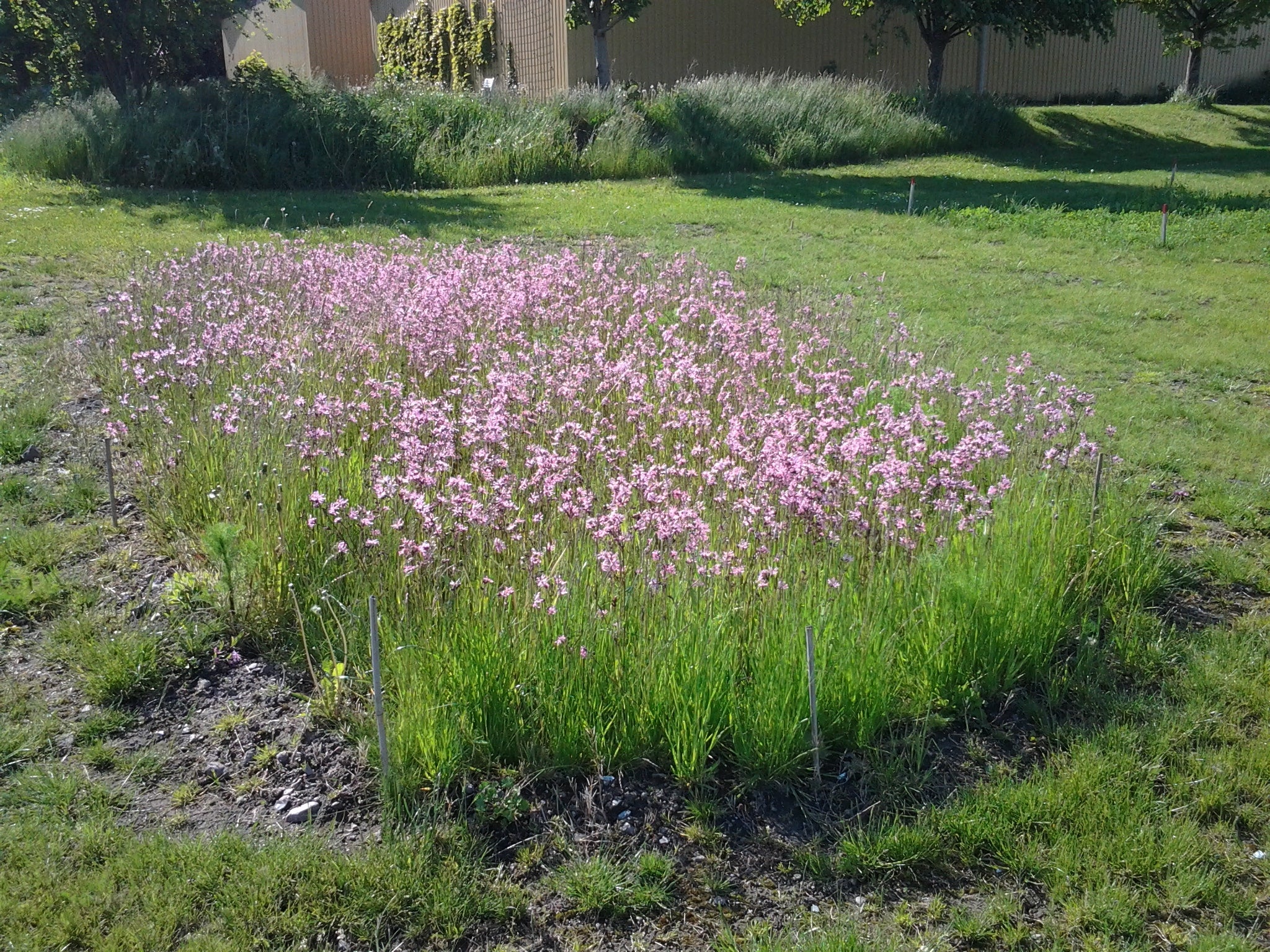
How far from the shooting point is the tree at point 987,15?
22.8m

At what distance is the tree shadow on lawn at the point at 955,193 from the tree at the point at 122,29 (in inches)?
331

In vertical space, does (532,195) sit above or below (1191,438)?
above

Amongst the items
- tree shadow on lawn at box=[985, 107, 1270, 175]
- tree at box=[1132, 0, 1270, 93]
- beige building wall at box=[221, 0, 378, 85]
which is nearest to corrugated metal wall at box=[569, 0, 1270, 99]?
tree shadow on lawn at box=[985, 107, 1270, 175]

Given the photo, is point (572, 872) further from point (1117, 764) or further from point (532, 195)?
point (532, 195)

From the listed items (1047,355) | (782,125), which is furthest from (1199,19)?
(1047,355)

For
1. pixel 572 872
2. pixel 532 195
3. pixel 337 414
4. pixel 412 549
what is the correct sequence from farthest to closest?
pixel 532 195
pixel 337 414
pixel 412 549
pixel 572 872

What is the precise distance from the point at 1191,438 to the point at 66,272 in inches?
379

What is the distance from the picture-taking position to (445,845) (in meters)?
3.29

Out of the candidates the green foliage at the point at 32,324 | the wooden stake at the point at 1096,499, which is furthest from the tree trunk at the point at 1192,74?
the green foliage at the point at 32,324

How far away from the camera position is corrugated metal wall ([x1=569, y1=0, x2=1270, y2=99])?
27344 millimetres

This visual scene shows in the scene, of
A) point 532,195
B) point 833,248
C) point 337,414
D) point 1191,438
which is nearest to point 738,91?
point 532,195

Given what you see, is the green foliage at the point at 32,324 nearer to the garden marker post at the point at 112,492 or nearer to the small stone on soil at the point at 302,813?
the garden marker post at the point at 112,492

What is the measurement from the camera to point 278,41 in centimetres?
4038

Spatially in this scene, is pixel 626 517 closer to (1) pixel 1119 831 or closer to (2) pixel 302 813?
(2) pixel 302 813
